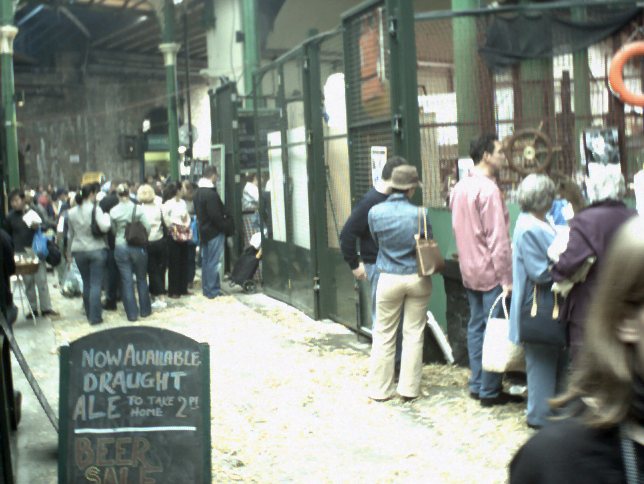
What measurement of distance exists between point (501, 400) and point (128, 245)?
6689 millimetres

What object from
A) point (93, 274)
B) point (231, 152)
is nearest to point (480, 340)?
point (93, 274)

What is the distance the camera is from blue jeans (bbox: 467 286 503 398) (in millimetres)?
7352

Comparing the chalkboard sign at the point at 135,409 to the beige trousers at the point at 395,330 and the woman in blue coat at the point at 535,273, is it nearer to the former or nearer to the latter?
the woman in blue coat at the point at 535,273

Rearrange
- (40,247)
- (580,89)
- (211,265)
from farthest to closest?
(211,265) → (40,247) → (580,89)

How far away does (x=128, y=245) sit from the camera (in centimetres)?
1274

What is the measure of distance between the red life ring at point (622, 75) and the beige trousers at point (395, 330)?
2805 millimetres

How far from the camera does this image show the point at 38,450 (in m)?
6.97

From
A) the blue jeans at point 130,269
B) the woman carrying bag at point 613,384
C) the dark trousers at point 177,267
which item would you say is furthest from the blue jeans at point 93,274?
the woman carrying bag at point 613,384

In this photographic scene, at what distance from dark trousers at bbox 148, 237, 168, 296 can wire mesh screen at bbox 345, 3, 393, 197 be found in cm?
500

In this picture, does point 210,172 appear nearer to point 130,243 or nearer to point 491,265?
point 130,243

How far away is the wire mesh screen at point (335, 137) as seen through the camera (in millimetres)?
10626

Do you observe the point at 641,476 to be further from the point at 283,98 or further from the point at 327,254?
the point at 283,98

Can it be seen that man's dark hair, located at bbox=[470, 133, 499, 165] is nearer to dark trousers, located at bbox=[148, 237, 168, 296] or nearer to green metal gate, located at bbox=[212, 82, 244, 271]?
dark trousers, located at bbox=[148, 237, 168, 296]

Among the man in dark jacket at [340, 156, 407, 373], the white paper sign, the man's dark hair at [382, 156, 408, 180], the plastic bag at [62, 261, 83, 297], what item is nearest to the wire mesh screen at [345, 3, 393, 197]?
the white paper sign
